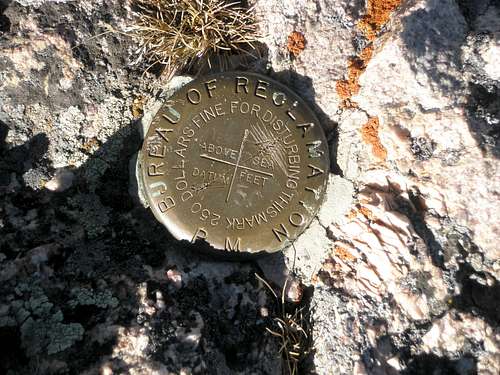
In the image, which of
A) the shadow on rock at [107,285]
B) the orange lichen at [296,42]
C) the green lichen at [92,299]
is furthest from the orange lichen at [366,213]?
the green lichen at [92,299]

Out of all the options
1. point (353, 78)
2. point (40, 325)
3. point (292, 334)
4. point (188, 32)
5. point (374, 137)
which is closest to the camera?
point (40, 325)

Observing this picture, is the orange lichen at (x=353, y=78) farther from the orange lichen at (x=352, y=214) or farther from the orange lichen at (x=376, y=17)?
the orange lichen at (x=352, y=214)

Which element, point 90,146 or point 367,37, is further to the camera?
point 367,37

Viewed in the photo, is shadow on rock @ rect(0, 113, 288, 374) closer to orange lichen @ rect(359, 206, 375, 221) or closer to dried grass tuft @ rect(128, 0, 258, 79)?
dried grass tuft @ rect(128, 0, 258, 79)

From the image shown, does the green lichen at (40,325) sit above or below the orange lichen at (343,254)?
below

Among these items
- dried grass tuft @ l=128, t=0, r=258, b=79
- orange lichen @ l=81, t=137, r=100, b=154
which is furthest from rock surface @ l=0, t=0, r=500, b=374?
dried grass tuft @ l=128, t=0, r=258, b=79

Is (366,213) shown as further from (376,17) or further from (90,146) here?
(90,146)

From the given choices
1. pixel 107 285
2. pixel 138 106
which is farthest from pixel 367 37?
pixel 107 285
